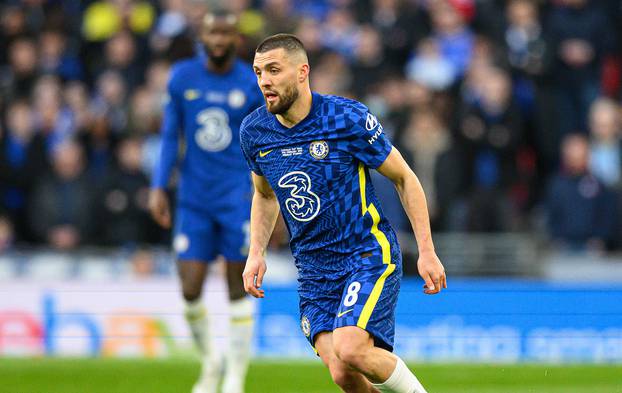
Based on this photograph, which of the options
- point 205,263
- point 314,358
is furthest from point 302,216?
point 314,358

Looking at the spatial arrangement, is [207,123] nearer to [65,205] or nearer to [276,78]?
[276,78]

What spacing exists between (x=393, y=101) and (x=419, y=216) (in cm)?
905

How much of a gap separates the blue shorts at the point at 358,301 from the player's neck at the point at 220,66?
3.28 metres

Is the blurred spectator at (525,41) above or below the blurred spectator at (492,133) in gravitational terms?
above

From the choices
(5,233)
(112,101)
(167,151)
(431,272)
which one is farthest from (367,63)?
(431,272)

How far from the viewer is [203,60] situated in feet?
32.5

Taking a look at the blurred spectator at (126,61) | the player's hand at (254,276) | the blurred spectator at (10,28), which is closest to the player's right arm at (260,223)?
the player's hand at (254,276)

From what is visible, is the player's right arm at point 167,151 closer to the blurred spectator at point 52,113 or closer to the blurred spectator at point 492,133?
the blurred spectator at point 492,133

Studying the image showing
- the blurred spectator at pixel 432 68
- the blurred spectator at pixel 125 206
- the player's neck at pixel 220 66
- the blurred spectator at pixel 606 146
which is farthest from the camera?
the blurred spectator at pixel 432 68

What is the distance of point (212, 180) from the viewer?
32.3ft

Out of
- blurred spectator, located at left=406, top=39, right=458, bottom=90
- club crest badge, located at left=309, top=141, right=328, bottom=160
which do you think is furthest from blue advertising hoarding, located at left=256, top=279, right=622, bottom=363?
club crest badge, located at left=309, top=141, right=328, bottom=160

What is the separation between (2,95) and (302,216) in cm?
1114

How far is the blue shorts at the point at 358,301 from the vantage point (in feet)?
21.7

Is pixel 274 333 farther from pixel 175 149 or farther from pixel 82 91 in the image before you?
pixel 82 91
